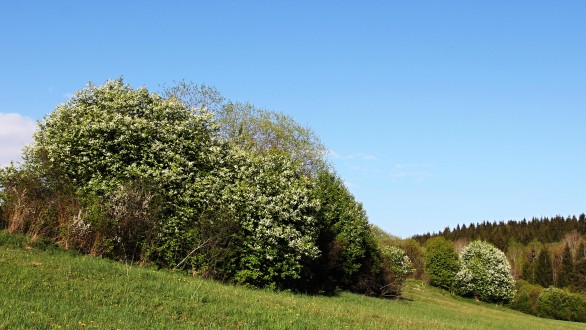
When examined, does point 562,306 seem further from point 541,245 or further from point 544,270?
point 541,245

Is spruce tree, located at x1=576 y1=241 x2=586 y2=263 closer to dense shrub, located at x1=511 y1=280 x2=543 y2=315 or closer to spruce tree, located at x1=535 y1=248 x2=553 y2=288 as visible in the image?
spruce tree, located at x1=535 y1=248 x2=553 y2=288

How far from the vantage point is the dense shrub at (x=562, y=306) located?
6338cm

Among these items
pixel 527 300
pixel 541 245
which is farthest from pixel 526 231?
pixel 527 300

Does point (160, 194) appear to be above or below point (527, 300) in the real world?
above

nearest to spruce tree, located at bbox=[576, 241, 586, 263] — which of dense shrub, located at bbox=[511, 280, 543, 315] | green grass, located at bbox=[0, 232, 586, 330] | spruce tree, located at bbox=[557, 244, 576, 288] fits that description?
spruce tree, located at bbox=[557, 244, 576, 288]

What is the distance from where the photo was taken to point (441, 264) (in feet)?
225

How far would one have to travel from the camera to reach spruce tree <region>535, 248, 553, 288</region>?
339ft

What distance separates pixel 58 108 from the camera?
80.2 ft

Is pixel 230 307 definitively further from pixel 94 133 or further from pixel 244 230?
pixel 94 133

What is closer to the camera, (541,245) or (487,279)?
(487,279)

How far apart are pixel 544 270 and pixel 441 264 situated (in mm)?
49350

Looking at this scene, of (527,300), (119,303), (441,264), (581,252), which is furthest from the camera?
(581,252)

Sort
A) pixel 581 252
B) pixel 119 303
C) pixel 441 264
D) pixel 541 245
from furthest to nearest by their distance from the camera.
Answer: pixel 541 245 → pixel 581 252 → pixel 441 264 → pixel 119 303

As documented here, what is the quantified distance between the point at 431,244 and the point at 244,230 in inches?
2147
